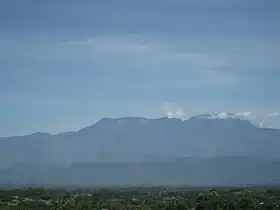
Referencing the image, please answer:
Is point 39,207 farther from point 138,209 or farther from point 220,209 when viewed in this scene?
point 220,209

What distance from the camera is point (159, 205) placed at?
102 meters

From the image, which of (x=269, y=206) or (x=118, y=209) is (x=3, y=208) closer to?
(x=118, y=209)

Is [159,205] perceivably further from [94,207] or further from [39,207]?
[39,207]

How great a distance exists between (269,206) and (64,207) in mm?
34396

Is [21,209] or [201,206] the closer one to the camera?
[21,209]

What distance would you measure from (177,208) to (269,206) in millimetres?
15256

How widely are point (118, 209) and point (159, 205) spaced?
7.52 metres

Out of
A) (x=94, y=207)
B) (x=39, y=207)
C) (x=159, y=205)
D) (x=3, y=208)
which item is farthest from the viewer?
(x=159, y=205)

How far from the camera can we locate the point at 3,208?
74625 millimetres

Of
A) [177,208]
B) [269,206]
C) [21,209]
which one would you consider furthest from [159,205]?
[21,209]

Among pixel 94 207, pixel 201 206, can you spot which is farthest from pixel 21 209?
pixel 201 206

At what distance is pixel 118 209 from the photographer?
99562 millimetres

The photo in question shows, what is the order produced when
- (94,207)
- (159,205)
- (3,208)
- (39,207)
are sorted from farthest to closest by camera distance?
(159,205) → (94,207) → (39,207) → (3,208)

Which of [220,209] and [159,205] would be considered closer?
[220,209]
